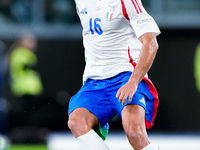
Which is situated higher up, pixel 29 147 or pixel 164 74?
pixel 164 74

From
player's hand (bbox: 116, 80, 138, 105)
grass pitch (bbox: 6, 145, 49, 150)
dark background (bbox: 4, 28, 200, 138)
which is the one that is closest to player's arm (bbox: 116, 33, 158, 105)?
player's hand (bbox: 116, 80, 138, 105)

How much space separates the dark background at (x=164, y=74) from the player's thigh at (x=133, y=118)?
654cm

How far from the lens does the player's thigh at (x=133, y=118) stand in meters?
3.81

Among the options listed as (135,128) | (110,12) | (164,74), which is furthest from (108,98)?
(164,74)

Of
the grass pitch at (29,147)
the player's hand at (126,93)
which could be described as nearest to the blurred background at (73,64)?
the grass pitch at (29,147)

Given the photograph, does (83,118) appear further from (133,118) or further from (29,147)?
(29,147)

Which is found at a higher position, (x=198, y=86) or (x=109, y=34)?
(x=109, y=34)

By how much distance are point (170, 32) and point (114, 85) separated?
22.1ft

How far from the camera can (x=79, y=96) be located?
4.21 meters

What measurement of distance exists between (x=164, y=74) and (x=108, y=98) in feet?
21.8

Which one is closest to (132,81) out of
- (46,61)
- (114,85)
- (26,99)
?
(114,85)

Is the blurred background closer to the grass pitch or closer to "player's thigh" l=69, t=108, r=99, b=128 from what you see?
the grass pitch

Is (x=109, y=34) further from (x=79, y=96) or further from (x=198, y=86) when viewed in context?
(x=198, y=86)

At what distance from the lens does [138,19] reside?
391cm
